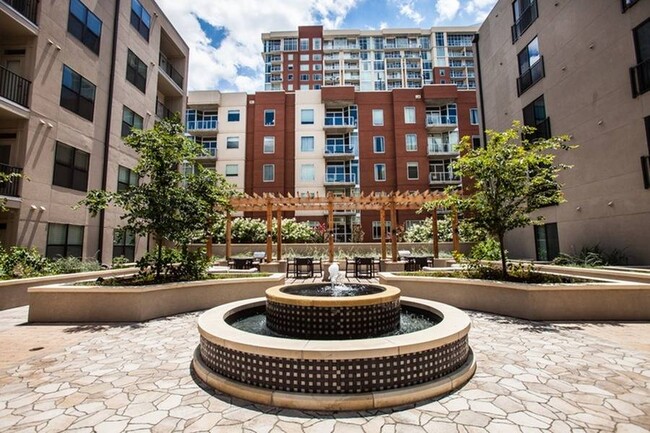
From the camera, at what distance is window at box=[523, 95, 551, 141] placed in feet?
50.2

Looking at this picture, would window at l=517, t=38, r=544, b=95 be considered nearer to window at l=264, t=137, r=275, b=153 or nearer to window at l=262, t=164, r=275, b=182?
window at l=262, t=164, r=275, b=182

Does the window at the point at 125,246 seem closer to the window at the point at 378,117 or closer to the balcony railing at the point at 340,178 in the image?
the balcony railing at the point at 340,178

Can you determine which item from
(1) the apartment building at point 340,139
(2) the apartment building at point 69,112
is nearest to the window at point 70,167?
(2) the apartment building at point 69,112

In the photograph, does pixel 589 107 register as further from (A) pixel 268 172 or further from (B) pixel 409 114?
(A) pixel 268 172

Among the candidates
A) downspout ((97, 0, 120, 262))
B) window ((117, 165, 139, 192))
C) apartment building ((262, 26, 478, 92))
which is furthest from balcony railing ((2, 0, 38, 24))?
apartment building ((262, 26, 478, 92))

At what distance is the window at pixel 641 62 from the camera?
1064 cm

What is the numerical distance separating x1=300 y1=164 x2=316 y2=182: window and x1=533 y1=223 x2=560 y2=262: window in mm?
20141

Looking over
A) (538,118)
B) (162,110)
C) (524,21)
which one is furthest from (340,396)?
(162,110)

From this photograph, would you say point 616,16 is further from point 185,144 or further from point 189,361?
point 189,361

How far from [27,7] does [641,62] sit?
22640 millimetres

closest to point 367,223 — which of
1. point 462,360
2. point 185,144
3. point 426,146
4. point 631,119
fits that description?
point 426,146

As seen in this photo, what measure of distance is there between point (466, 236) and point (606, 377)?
17.7 feet

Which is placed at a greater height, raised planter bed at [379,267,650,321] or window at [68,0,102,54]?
window at [68,0,102,54]

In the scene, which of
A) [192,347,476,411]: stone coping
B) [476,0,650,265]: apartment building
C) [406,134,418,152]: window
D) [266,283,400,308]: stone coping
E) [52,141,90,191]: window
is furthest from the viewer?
[406,134,418,152]: window
